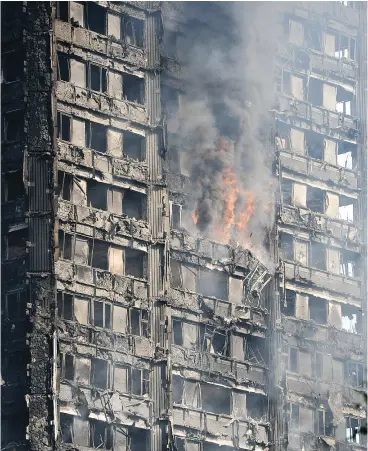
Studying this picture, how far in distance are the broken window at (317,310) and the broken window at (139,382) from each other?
13.2 meters

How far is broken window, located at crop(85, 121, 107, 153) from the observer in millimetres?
99750

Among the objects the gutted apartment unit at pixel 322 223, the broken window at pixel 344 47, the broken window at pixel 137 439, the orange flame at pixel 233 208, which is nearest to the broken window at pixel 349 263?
the gutted apartment unit at pixel 322 223

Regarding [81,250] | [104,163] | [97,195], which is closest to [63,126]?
[104,163]

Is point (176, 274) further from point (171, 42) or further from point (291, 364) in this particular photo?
point (171, 42)

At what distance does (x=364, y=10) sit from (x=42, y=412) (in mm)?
33217

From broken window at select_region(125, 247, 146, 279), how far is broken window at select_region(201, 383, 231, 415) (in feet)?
21.2

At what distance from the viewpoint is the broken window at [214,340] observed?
102 meters

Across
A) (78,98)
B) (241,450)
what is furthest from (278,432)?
(78,98)

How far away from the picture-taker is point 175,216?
102375 mm

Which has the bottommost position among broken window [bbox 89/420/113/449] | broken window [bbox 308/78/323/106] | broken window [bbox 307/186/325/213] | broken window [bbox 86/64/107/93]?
broken window [bbox 89/420/113/449]

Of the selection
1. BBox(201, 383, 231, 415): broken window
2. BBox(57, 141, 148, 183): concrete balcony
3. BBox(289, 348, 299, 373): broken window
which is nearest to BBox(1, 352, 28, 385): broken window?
BBox(57, 141, 148, 183): concrete balcony

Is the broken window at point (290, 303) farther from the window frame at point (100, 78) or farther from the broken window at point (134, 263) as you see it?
the window frame at point (100, 78)

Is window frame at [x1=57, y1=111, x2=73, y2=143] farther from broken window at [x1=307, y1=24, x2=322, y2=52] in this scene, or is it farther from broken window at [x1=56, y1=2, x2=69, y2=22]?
broken window at [x1=307, y1=24, x2=322, y2=52]

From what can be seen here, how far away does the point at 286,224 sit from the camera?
4242 inches
